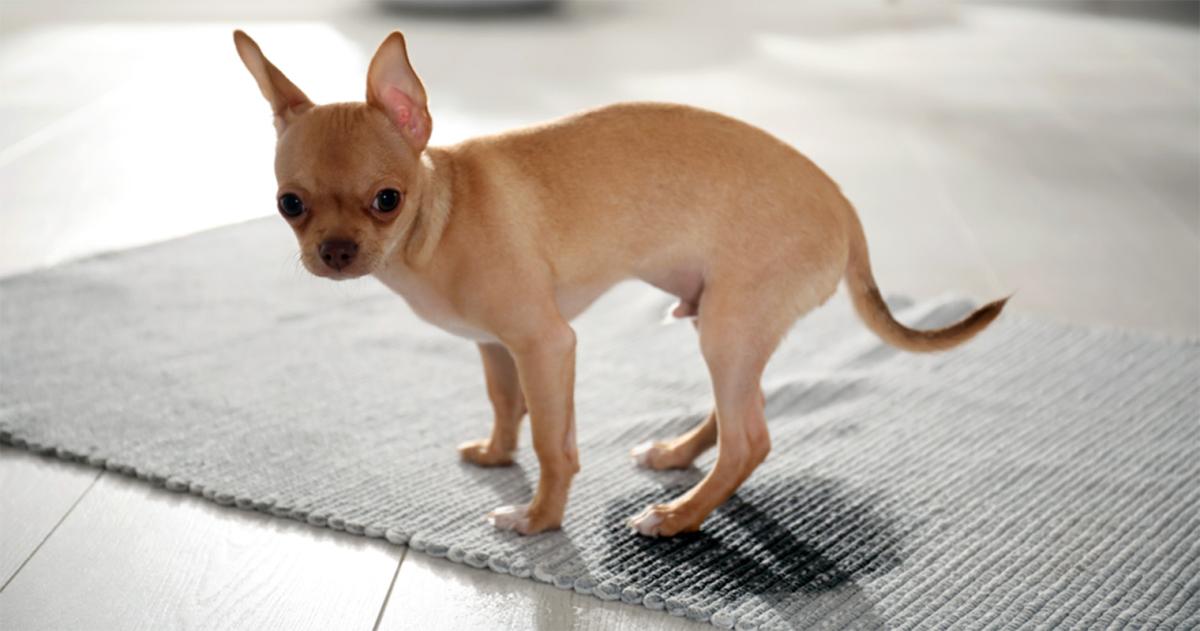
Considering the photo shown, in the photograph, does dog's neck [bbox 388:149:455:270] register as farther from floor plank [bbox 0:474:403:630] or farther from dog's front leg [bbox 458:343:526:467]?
floor plank [bbox 0:474:403:630]

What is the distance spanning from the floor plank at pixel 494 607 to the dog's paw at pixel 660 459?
0.40m

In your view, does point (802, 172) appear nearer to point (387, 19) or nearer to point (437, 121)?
point (437, 121)

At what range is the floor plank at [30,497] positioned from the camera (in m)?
1.78

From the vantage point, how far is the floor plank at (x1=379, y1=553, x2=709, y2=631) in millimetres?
1609

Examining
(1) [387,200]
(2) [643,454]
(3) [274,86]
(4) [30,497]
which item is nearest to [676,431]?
(2) [643,454]

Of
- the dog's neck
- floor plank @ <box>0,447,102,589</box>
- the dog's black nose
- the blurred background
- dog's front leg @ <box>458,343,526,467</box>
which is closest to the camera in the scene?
the dog's black nose

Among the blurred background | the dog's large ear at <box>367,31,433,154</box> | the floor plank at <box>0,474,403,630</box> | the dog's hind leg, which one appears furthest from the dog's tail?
the blurred background

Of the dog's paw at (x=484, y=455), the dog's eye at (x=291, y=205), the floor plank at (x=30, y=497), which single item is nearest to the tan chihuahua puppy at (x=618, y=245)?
the dog's eye at (x=291, y=205)

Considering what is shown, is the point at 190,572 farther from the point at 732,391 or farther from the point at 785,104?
the point at 785,104

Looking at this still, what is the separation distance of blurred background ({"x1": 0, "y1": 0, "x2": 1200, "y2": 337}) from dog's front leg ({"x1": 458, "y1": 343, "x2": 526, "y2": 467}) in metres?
1.16

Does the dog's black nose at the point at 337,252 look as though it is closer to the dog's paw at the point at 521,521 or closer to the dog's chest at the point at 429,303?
the dog's chest at the point at 429,303

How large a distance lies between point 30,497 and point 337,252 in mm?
738

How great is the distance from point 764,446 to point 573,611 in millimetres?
380

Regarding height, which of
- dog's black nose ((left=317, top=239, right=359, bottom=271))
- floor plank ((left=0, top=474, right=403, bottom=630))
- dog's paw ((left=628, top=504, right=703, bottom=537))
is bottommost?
floor plank ((left=0, top=474, right=403, bottom=630))
